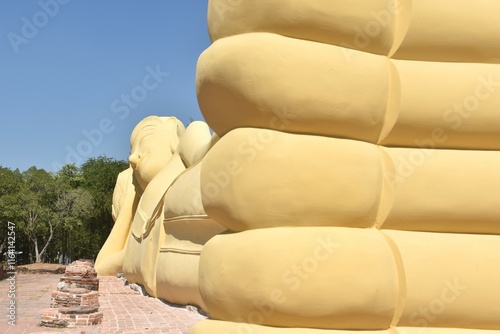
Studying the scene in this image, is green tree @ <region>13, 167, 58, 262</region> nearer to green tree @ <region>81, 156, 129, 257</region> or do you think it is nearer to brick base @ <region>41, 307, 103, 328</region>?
green tree @ <region>81, 156, 129, 257</region>

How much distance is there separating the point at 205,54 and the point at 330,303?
5.25ft

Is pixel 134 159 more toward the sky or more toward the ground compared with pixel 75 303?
more toward the sky

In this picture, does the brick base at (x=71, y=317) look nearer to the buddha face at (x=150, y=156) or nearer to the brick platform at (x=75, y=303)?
the brick platform at (x=75, y=303)

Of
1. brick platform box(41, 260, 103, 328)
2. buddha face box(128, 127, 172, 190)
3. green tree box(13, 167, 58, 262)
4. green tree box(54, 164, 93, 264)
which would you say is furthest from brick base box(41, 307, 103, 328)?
green tree box(13, 167, 58, 262)

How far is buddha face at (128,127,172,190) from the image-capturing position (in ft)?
43.5

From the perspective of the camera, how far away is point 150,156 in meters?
13.3

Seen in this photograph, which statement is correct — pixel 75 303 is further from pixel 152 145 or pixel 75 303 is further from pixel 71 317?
pixel 152 145

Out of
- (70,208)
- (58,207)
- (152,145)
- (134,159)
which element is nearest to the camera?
(134,159)

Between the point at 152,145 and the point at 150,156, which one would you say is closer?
the point at 150,156

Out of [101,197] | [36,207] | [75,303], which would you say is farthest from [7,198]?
[75,303]

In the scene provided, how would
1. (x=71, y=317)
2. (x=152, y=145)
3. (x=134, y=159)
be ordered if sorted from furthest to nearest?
1. (x=152, y=145)
2. (x=134, y=159)
3. (x=71, y=317)

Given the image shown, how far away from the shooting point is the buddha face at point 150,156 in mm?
13250

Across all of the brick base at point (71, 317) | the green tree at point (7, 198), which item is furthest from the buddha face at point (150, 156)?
the green tree at point (7, 198)

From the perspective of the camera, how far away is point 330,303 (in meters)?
Answer: 2.72
